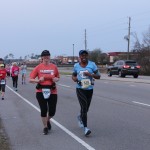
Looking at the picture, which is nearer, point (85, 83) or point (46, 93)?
point (85, 83)

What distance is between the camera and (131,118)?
42.3ft

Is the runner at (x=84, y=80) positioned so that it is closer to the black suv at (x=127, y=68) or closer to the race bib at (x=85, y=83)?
the race bib at (x=85, y=83)

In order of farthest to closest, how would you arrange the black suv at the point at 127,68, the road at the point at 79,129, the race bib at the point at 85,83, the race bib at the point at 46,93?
the black suv at the point at 127,68 → the race bib at the point at 46,93 → the race bib at the point at 85,83 → the road at the point at 79,129

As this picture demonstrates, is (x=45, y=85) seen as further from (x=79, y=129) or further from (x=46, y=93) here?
(x=79, y=129)

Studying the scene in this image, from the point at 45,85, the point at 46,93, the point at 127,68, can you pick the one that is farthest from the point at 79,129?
the point at 127,68

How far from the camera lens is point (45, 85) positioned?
10297 millimetres

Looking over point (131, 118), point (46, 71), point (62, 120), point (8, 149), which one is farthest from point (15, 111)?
point (8, 149)

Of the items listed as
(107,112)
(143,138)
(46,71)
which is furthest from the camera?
(107,112)

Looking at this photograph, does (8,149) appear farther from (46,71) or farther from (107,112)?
(107,112)

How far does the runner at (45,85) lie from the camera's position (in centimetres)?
1029

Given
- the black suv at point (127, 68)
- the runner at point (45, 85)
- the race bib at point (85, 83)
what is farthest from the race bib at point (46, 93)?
the black suv at point (127, 68)

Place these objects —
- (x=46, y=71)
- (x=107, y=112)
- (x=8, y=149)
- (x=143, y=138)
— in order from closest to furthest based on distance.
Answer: (x=8, y=149) < (x=143, y=138) < (x=46, y=71) < (x=107, y=112)

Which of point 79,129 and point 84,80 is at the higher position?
point 84,80

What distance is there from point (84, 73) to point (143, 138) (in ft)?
6.27
